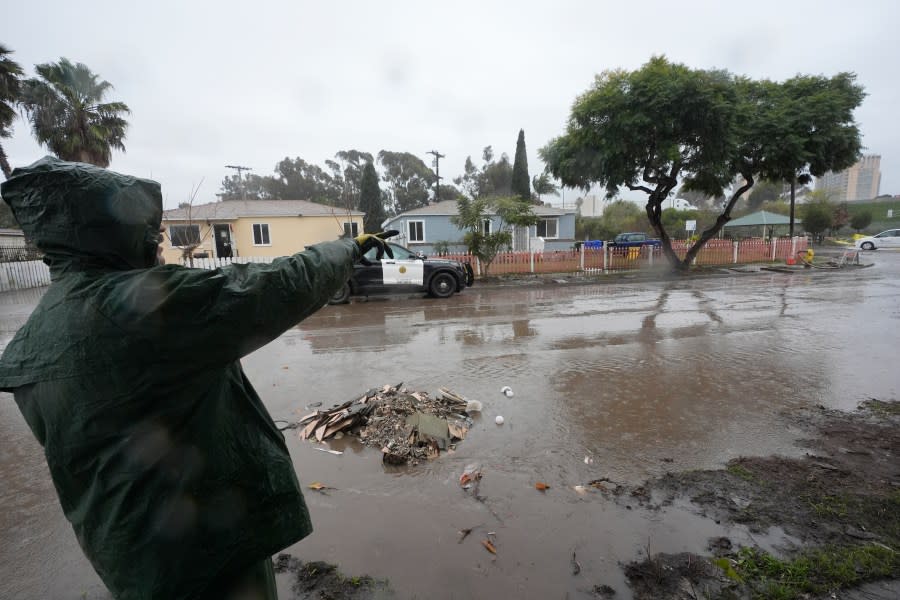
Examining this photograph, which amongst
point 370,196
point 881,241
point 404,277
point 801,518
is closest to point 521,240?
point 370,196

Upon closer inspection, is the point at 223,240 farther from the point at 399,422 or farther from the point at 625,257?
the point at 399,422

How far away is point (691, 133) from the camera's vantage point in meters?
16.4

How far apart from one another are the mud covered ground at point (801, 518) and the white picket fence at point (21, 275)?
2201 cm

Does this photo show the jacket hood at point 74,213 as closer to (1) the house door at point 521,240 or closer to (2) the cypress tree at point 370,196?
(1) the house door at point 521,240

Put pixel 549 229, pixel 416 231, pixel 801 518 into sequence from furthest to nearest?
pixel 549 229
pixel 416 231
pixel 801 518

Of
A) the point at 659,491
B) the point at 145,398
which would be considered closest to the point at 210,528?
the point at 145,398

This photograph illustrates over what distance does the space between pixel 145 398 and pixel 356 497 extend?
7.98 ft

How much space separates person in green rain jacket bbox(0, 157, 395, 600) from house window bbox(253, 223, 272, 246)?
25631 millimetres

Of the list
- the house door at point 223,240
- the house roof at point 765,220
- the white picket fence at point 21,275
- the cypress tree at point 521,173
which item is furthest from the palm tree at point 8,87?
the house roof at point 765,220

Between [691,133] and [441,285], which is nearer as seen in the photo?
[441,285]

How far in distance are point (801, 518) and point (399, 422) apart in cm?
301

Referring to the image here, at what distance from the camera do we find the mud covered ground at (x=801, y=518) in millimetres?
2373

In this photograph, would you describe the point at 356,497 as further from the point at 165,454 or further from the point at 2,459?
the point at 2,459

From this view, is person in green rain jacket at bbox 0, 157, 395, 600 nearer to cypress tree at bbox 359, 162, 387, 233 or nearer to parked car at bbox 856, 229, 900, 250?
cypress tree at bbox 359, 162, 387, 233
